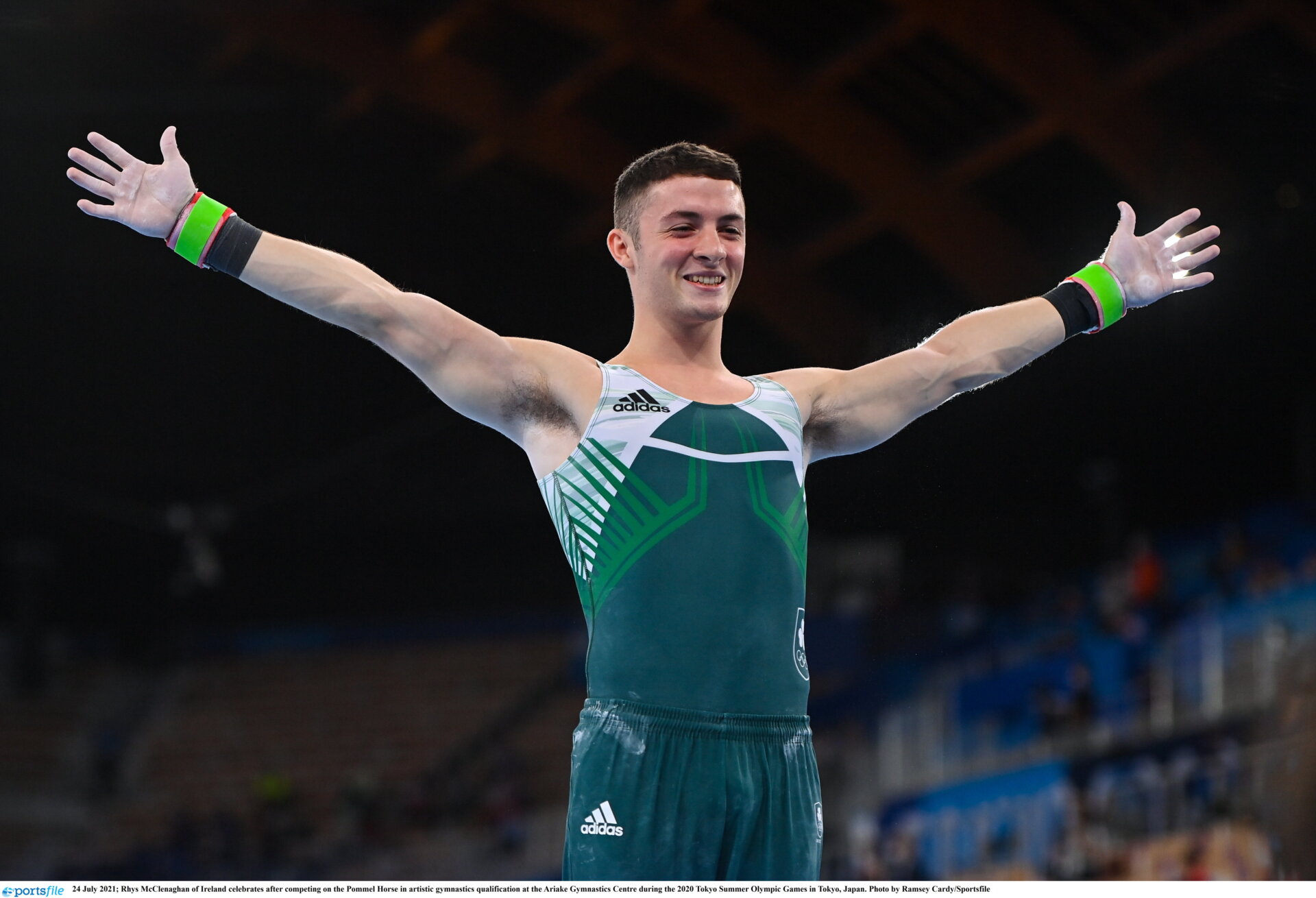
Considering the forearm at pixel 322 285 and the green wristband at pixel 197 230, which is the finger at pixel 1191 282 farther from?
the green wristband at pixel 197 230

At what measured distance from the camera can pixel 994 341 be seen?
425 centimetres

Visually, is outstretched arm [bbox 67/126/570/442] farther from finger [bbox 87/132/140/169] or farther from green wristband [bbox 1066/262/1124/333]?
green wristband [bbox 1066/262/1124/333]

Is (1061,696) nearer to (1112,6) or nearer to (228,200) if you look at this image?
(1112,6)

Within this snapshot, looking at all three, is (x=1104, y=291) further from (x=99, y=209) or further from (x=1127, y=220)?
(x=99, y=209)

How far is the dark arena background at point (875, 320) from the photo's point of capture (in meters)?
8.62

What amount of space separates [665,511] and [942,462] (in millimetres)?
2984

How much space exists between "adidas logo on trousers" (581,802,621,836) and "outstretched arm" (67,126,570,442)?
3.79ft

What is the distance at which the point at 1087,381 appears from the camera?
920 centimetres

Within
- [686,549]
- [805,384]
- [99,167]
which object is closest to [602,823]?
[686,549]

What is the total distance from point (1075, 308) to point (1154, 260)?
40cm

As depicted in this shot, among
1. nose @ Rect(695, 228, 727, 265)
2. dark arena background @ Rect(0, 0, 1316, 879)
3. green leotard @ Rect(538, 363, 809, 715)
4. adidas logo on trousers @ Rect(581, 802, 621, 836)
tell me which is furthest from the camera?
dark arena background @ Rect(0, 0, 1316, 879)

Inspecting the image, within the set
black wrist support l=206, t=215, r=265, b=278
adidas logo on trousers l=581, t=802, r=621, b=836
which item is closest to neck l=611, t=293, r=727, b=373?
black wrist support l=206, t=215, r=265, b=278

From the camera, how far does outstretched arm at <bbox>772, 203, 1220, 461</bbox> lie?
413 centimetres

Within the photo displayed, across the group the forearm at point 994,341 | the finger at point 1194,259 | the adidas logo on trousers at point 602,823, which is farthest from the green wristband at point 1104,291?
the adidas logo on trousers at point 602,823
